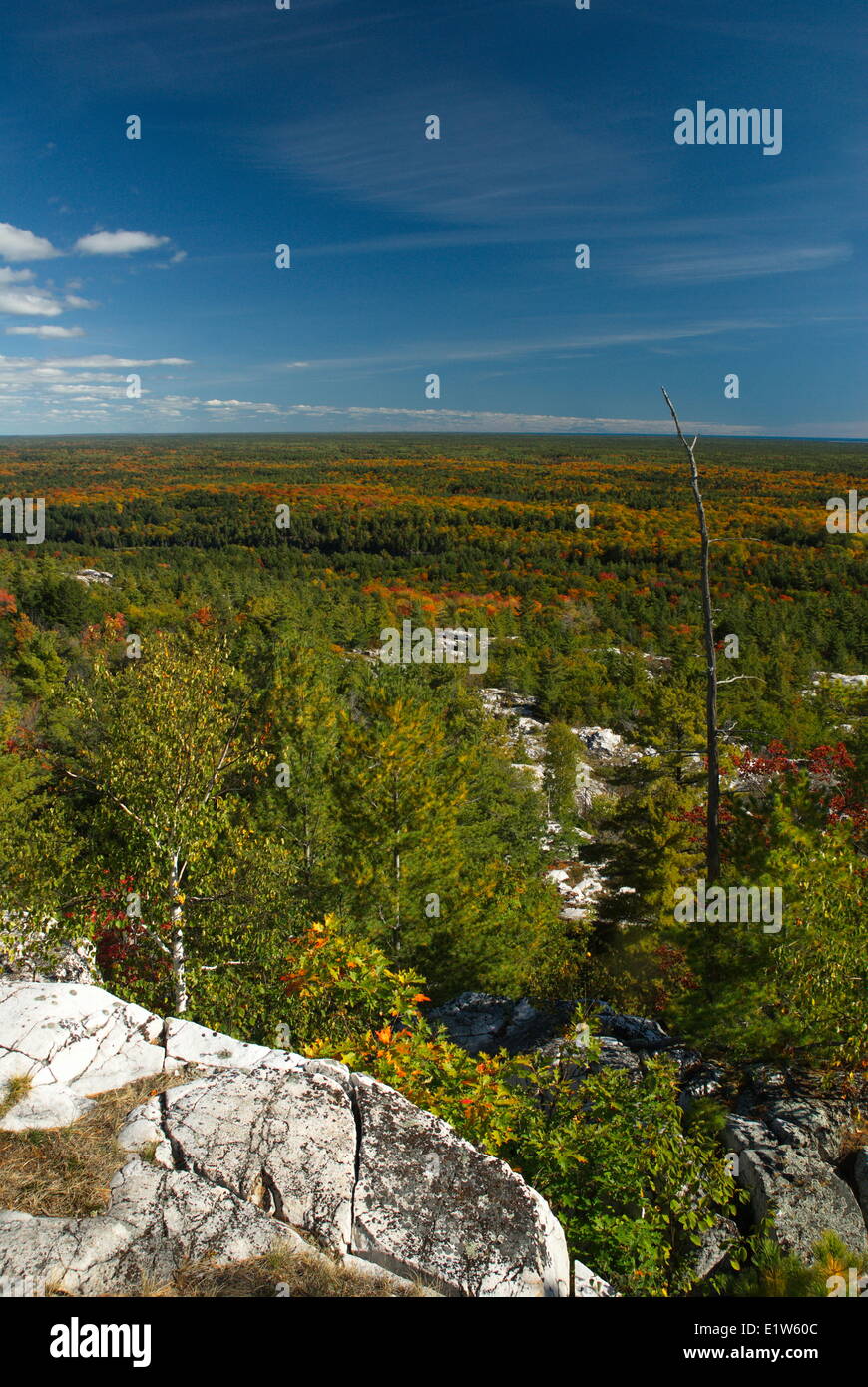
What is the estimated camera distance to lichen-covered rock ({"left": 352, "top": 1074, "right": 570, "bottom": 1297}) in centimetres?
471

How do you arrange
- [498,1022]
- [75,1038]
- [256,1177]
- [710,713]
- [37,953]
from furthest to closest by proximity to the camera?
[498,1022] < [710,713] < [37,953] < [75,1038] < [256,1177]

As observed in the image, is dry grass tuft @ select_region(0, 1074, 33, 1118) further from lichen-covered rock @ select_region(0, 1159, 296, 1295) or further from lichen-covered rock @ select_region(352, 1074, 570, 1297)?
lichen-covered rock @ select_region(352, 1074, 570, 1297)

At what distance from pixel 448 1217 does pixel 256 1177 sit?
1.42 m

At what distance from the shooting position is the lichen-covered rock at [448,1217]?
471 cm

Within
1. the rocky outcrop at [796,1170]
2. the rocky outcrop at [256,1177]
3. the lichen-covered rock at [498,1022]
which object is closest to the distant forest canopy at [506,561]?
the lichen-covered rock at [498,1022]

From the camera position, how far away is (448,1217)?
16.4 ft

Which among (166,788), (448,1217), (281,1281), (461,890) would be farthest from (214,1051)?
(461,890)

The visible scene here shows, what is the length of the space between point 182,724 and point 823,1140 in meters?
9.74

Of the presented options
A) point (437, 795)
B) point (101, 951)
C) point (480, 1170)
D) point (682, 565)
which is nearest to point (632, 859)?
point (437, 795)

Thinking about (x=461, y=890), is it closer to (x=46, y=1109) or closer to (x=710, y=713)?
(x=710, y=713)

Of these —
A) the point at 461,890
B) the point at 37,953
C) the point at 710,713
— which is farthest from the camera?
the point at 461,890

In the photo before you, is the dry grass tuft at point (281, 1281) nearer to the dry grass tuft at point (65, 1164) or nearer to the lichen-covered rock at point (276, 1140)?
the lichen-covered rock at point (276, 1140)
